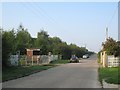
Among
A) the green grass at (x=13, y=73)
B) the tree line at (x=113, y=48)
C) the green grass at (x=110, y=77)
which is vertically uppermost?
the tree line at (x=113, y=48)

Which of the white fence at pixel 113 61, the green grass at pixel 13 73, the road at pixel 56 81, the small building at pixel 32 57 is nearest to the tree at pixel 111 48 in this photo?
the white fence at pixel 113 61

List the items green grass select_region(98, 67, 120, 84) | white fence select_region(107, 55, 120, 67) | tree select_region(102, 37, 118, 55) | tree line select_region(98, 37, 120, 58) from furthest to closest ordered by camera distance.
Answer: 1. tree select_region(102, 37, 118, 55)
2. tree line select_region(98, 37, 120, 58)
3. white fence select_region(107, 55, 120, 67)
4. green grass select_region(98, 67, 120, 84)

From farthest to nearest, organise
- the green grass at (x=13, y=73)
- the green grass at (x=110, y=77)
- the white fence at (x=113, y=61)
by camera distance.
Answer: the white fence at (x=113, y=61) < the green grass at (x=13, y=73) < the green grass at (x=110, y=77)

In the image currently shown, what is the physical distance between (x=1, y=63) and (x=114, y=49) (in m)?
20.0

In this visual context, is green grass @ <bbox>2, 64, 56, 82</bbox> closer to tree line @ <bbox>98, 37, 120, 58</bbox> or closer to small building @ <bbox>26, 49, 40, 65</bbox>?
tree line @ <bbox>98, 37, 120, 58</bbox>

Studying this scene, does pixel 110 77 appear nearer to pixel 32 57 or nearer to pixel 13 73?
pixel 13 73

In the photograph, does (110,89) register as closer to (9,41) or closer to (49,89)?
(49,89)

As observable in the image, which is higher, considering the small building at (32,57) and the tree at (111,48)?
the tree at (111,48)

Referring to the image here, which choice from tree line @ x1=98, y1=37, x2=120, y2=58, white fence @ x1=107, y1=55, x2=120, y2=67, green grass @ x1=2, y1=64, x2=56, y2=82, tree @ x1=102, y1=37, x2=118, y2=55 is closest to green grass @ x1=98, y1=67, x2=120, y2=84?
green grass @ x1=2, y1=64, x2=56, y2=82

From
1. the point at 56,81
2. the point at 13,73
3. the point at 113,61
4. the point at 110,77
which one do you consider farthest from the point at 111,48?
the point at 56,81

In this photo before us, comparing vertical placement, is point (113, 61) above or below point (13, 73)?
above

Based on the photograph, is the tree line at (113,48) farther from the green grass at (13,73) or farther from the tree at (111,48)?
the green grass at (13,73)

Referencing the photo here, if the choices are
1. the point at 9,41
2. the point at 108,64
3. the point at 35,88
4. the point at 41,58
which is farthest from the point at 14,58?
the point at 35,88

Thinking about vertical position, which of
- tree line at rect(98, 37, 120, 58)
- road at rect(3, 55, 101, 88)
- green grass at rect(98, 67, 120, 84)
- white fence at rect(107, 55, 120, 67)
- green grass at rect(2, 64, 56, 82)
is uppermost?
tree line at rect(98, 37, 120, 58)
